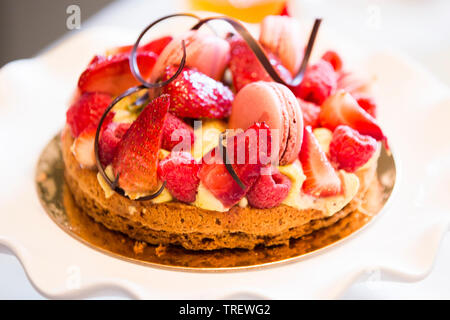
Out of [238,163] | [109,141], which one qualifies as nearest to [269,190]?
[238,163]

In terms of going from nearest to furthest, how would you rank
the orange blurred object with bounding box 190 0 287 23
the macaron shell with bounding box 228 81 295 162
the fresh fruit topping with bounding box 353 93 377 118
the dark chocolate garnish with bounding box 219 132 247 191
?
the dark chocolate garnish with bounding box 219 132 247 191, the macaron shell with bounding box 228 81 295 162, the fresh fruit topping with bounding box 353 93 377 118, the orange blurred object with bounding box 190 0 287 23

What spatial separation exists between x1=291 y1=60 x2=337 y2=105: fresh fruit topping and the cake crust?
0.41 meters

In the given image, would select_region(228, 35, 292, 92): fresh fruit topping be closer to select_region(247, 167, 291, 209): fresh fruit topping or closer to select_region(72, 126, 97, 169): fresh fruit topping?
select_region(247, 167, 291, 209): fresh fruit topping

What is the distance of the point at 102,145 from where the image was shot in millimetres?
1858

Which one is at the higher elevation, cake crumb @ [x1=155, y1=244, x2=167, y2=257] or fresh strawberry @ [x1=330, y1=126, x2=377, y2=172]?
fresh strawberry @ [x1=330, y1=126, x2=377, y2=172]

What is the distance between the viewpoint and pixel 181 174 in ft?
5.67

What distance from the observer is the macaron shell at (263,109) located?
1.76m

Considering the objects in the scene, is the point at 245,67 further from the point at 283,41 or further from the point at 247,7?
the point at 247,7

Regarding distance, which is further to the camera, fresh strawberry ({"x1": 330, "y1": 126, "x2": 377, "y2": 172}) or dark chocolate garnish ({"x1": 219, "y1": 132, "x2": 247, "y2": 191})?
fresh strawberry ({"x1": 330, "y1": 126, "x2": 377, "y2": 172})

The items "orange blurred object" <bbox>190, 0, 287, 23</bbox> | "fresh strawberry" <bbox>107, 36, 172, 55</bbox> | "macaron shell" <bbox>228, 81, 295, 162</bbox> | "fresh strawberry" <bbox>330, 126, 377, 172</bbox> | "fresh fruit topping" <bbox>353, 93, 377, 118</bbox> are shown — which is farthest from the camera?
"orange blurred object" <bbox>190, 0, 287, 23</bbox>

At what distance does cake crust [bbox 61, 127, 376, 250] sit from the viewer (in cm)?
181

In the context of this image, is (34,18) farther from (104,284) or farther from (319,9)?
(104,284)

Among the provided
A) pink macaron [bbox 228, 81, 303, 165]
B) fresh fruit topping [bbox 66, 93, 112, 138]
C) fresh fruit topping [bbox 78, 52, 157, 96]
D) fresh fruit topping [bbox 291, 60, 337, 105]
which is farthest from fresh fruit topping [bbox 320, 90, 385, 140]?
fresh fruit topping [bbox 66, 93, 112, 138]

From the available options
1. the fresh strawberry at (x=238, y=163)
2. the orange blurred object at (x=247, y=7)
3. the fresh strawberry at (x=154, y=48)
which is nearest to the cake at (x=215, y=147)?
the fresh strawberry at (x=238, y=163)
